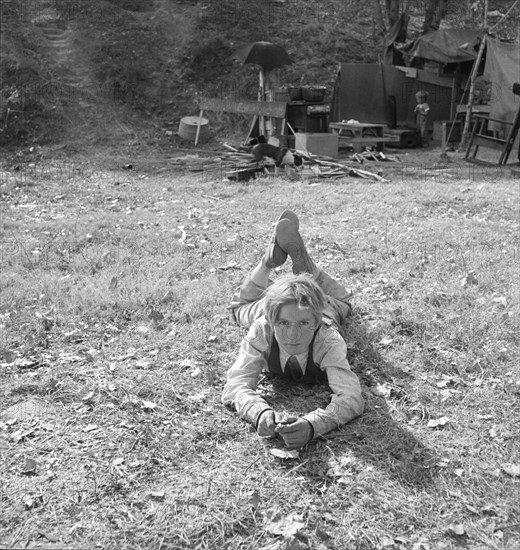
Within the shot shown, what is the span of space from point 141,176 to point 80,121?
18.2 ft

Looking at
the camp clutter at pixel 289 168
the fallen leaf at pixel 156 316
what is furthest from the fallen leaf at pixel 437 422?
the camp clutter at pixel 289 168

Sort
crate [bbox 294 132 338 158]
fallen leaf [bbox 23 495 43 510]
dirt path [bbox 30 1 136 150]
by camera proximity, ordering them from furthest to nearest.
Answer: dirt path [bbox 30 1 136 150], crate [bbox 294 132 338 158], fallen leaf [bbox 23 495 43 510]

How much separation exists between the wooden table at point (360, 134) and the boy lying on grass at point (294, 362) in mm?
11757

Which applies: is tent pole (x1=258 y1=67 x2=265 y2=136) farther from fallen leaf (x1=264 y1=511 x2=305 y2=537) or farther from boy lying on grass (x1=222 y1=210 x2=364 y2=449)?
fallen leaf (x1=264 y1=511 x2=305 y2=537)

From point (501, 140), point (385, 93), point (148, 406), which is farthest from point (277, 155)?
point (148, 406)

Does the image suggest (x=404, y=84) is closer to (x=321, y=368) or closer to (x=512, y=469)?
(x=321, y=368)

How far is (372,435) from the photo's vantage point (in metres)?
3.51

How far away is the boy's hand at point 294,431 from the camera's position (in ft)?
10.6

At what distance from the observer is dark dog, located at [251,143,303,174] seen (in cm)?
1245

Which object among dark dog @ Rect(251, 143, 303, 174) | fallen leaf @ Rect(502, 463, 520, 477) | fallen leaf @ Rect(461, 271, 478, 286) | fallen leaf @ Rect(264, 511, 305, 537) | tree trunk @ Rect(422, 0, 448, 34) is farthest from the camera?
tree trunk @ Rect(422, 0, 448, 34)

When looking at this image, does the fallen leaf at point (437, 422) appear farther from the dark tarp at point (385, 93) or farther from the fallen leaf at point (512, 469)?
the dark tarp at point (385, 93)

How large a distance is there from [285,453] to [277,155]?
981 cm

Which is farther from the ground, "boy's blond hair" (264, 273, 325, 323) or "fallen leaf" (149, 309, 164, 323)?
"boy's blond hair" (264, 273, 325, 323)

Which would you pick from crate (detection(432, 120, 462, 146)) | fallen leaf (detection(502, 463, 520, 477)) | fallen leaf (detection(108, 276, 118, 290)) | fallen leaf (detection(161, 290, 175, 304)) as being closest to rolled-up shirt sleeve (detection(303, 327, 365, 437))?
fallen leaf (detection(502, 463, 520, 477))
